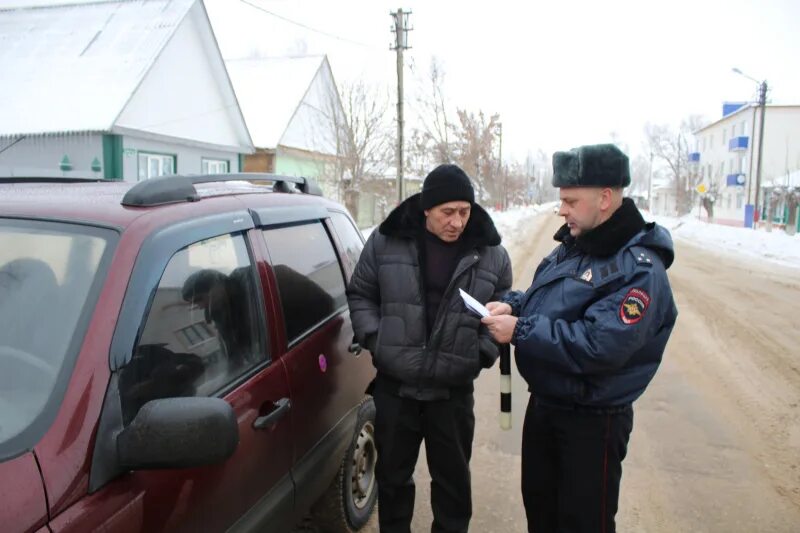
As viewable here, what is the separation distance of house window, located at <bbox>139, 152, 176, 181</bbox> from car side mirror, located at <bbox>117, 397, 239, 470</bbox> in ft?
48.2

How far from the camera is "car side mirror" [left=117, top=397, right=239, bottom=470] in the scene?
4.90ft

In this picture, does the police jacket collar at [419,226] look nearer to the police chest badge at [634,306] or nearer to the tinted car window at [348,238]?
the tinted car window at [348,238]

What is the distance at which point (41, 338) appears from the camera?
163 centimetres

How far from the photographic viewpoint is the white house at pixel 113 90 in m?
14.1

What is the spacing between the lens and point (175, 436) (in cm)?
150

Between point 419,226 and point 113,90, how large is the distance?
13.8m

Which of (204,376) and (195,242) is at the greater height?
(195,242)

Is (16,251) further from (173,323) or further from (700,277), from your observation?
(700,277)

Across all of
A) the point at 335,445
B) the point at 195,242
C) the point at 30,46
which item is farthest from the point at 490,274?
the point at 30,46

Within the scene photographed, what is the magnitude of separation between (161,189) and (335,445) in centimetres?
143

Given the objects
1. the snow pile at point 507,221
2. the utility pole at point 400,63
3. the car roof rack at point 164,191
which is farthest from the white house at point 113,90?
the car roof rack at point 164,191

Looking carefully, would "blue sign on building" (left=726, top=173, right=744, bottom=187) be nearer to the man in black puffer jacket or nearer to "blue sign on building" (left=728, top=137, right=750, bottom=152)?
"blue sign on building" (left=728, top=137, right=750, bottom=152)

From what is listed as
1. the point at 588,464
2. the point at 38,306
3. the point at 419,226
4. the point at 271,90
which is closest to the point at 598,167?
the point at 419,226

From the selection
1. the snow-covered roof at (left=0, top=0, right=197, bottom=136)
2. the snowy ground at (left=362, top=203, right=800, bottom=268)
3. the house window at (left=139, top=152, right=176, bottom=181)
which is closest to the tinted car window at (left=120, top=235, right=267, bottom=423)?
the snow-covered roof at (left=0, top=0, right=197, bottom=136)
